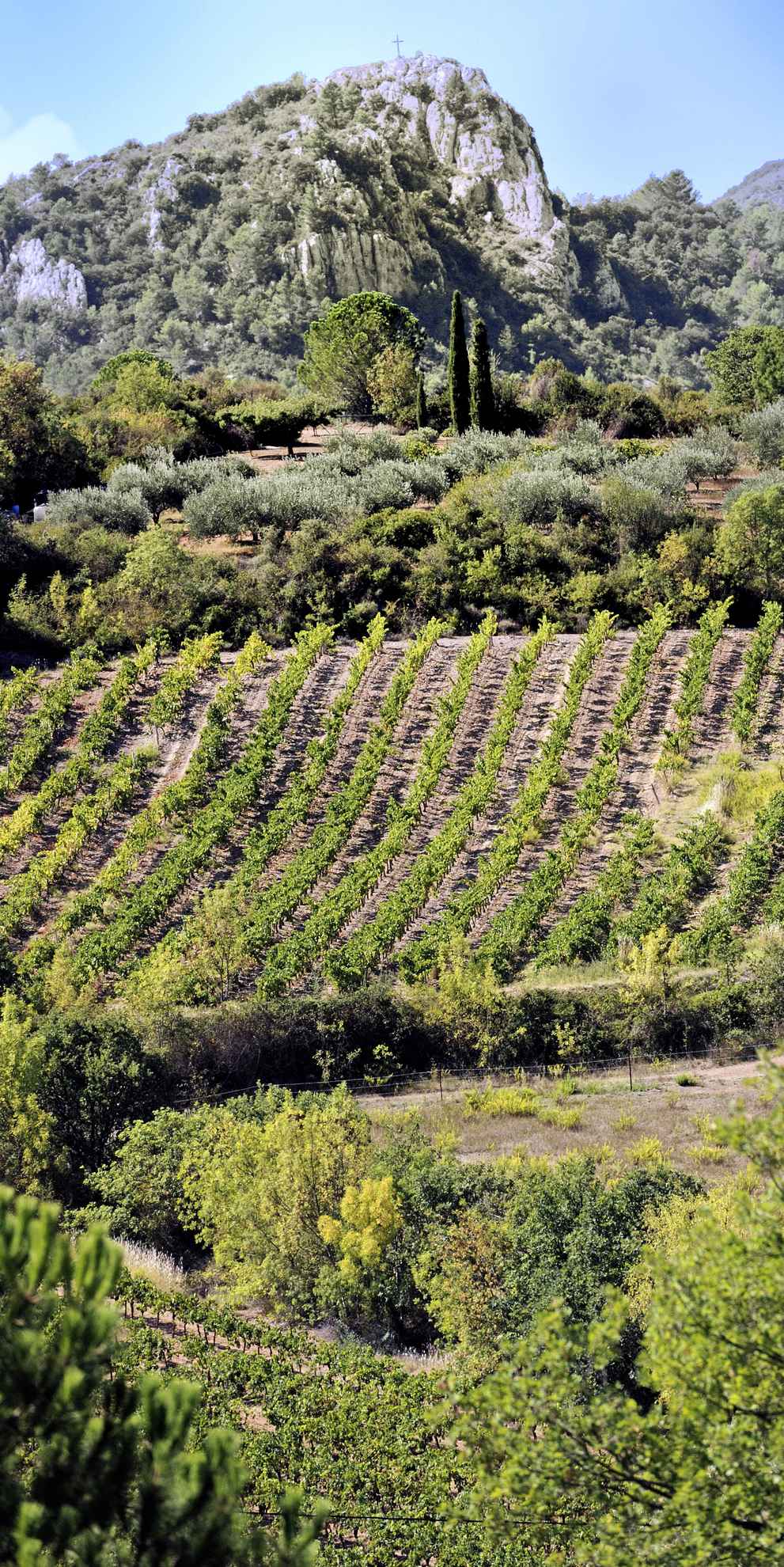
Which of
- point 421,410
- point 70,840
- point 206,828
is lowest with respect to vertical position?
point 206,828

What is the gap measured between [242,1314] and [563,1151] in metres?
5.28

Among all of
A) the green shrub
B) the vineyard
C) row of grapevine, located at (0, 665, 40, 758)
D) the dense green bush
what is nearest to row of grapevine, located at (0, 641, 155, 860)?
the vineyard

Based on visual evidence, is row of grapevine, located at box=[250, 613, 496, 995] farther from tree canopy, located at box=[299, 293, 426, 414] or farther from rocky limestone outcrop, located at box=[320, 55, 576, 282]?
rocky limestone outcrop, located at box=[320, 55, 576, 282]

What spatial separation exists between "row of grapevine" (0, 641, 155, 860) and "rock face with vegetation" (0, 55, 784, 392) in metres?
78.2

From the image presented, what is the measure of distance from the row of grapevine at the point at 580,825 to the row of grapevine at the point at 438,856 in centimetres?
163

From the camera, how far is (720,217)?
178 metres

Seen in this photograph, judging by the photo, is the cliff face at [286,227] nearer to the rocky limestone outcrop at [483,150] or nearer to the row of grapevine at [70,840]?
the rocky limestone outcrop at [483,150]

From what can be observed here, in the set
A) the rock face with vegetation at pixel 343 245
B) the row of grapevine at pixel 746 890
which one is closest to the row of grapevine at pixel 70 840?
the row of grapevine at pixel 746 890

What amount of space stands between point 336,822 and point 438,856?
251 cm

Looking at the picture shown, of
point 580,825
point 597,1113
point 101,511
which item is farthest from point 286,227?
point 597,1113

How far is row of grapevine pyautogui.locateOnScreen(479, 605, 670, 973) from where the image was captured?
85.7 feet

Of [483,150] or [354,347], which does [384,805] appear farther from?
[483,150]

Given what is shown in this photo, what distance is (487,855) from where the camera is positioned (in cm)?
2889

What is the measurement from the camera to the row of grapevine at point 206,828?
26.6m
